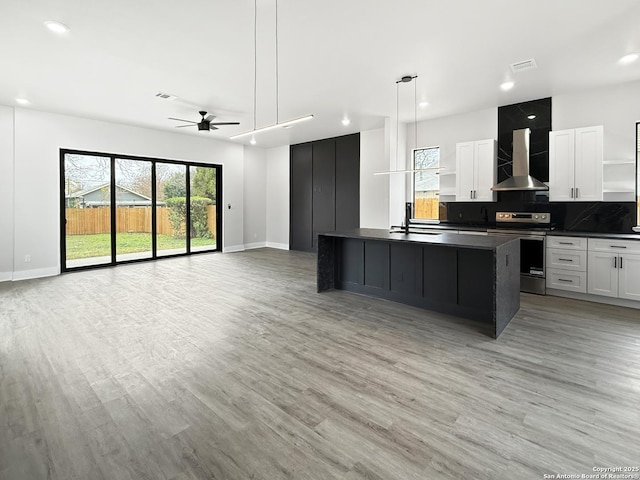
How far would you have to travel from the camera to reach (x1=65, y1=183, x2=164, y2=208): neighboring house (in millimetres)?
6473

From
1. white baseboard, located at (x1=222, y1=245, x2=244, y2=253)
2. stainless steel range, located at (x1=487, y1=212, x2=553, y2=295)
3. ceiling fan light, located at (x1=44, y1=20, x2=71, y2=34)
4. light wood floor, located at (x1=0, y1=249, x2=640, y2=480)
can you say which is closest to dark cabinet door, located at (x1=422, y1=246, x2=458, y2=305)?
light wood floor, located at (x1=0, y1=249, x2=640, y2=480)

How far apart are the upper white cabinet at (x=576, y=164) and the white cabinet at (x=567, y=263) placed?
71cm

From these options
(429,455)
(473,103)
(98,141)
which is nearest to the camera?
A: (429,455)

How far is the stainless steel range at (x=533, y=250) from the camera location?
191 inches

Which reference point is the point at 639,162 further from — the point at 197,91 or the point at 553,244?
the point at 197,91

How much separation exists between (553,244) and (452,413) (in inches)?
152

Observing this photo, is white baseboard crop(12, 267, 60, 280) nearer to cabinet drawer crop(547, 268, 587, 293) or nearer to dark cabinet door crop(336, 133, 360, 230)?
dark cabinet door crop(336, 133, 360, 230)

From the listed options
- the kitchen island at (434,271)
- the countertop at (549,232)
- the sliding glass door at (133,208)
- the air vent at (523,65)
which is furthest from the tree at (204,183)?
the air vent at (523,65)

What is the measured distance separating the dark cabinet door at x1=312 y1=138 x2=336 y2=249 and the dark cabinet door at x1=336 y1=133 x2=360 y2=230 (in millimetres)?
164

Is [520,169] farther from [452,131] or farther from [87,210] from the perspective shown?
[87,210]

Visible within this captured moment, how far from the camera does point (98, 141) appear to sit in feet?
21.7

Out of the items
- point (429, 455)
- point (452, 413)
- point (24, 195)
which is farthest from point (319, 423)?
point (24, 195)

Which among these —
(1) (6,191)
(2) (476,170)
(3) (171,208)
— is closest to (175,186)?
(3) (171,208)

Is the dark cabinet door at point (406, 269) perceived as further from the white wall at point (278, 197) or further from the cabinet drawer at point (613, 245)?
the white wall at point (278, 197)
